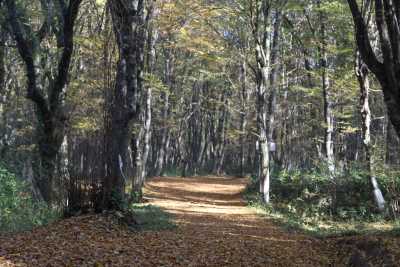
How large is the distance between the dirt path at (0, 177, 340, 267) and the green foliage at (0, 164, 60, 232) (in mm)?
1532

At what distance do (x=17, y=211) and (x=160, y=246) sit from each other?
15.1 feet

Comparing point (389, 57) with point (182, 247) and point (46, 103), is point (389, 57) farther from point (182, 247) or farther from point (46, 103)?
point (46, 103)

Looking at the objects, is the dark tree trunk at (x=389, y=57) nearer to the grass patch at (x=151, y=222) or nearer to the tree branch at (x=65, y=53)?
the grass patch at (x=151, y=222)

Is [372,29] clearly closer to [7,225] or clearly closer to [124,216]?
[124,216]

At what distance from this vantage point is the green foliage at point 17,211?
9.77 meters

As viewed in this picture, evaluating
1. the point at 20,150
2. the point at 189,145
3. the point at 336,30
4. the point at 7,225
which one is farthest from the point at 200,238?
the point at 189,145

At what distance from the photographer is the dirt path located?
6.61m

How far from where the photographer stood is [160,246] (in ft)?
27.5

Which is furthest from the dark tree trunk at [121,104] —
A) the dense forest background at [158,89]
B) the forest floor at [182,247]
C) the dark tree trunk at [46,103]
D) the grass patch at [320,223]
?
the grass patch at [320,223]

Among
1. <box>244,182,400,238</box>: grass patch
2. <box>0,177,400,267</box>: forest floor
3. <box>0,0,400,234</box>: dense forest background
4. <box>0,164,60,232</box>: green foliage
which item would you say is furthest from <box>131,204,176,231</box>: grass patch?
<box>244,182,400,238</box>: grass patch

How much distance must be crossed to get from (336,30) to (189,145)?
25.2 metres

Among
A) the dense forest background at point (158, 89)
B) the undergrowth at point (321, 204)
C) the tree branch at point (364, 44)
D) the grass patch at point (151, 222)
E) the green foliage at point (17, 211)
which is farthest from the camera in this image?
the undergrowth at point (321, 204)

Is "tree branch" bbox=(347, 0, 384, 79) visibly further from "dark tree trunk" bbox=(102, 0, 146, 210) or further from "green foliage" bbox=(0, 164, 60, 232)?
"green foliage" bbox=(0, 164, 60, 232)

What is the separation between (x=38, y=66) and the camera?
1328cm
